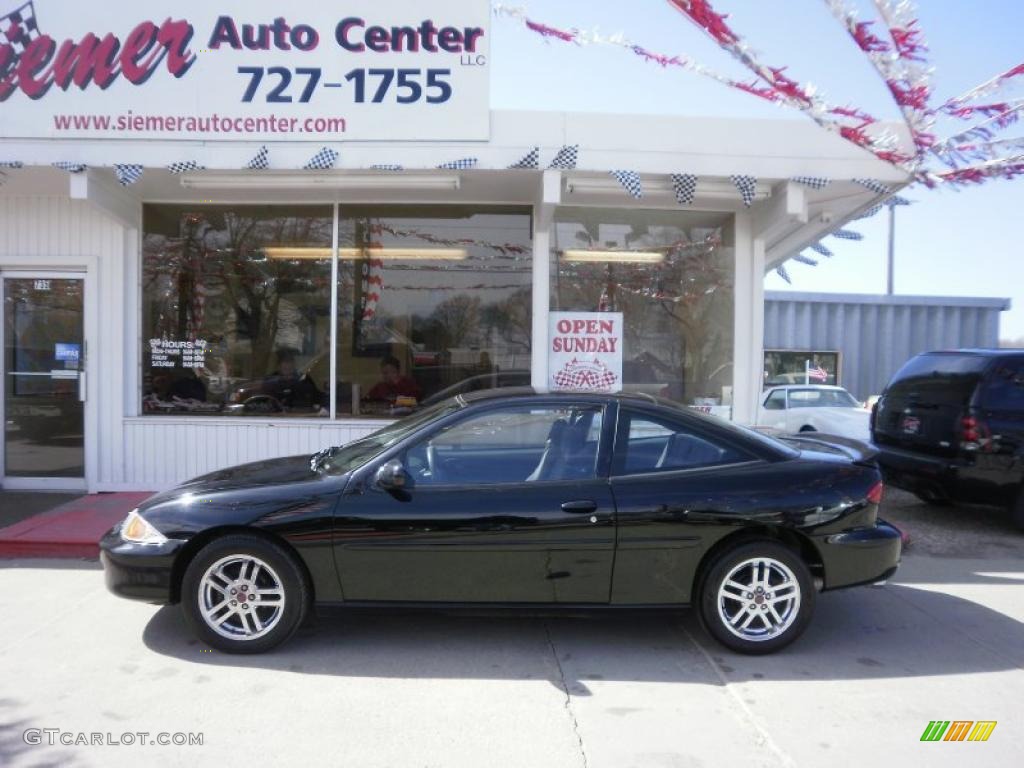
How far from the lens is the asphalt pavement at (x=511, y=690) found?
3.42 meters

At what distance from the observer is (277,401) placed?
8617mm

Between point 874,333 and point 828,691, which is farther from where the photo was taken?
point 874,333

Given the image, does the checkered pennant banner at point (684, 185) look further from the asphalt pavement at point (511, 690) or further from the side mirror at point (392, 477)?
the side mirror at point (392, 477)

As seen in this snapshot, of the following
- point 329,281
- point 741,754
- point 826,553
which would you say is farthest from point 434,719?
point 329,281

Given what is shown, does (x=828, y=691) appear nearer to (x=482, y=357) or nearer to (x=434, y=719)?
(x=434, y=719)

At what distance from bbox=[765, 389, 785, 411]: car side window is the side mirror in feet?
34.6

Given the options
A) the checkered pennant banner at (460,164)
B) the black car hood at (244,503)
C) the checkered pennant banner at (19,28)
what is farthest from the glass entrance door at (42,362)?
the black car hood at (244,503)

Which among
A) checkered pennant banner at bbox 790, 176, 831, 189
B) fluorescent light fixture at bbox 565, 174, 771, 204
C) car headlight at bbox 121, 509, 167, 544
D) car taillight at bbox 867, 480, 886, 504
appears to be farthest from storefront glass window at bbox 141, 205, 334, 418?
car taillight at bbox 867, 480, 886, 504

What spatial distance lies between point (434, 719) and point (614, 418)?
1893mm

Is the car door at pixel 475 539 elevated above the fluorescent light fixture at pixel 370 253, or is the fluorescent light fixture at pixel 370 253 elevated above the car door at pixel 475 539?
the fluorescent light fixture at pixel 370 253

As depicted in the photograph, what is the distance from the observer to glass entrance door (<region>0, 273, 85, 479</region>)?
27.6 ft

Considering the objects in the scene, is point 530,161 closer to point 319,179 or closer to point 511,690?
point 319,179

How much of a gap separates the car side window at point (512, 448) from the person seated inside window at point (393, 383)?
4121mm

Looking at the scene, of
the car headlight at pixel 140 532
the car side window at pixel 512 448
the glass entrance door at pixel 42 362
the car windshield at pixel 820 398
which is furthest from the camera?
the car windshield at pixel 820 398
